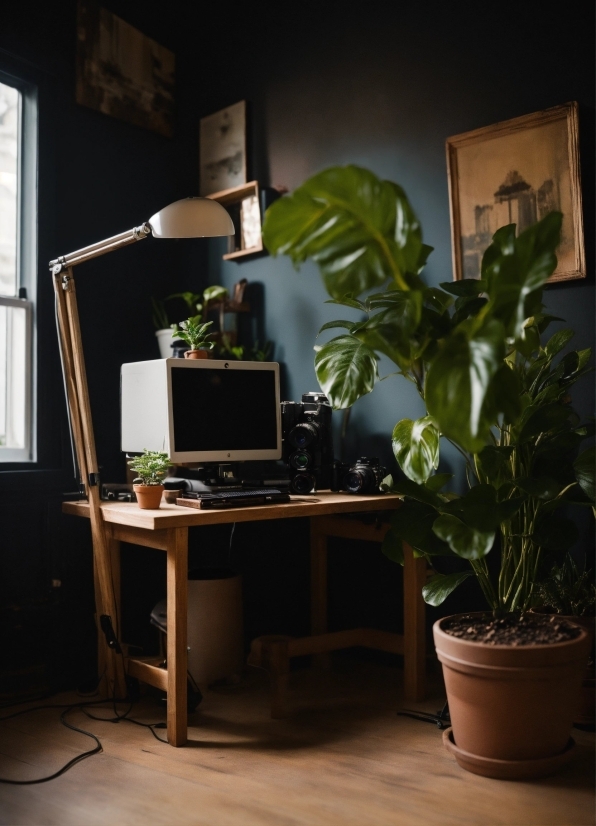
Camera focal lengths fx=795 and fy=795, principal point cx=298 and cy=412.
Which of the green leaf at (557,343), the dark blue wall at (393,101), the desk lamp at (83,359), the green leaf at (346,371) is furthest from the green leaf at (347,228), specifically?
the dark blue wall at (393,101)

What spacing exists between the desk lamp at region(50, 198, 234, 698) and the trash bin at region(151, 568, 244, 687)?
308mm

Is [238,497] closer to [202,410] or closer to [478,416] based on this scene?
[202,410]

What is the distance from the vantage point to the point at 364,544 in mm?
3395

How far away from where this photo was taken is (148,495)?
2617 mm

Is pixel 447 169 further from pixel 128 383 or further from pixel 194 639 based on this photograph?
pixel 194 639

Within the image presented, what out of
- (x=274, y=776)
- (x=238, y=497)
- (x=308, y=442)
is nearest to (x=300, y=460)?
(x=308, y=442)

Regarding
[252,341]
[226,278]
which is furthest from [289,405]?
[226,278]

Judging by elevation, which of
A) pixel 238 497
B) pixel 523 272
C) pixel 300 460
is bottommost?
pixel 238 497

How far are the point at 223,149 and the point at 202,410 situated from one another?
1.47 m

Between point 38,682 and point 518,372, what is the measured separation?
6.80 feet

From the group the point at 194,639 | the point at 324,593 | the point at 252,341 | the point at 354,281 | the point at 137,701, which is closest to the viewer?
the point at 354,281

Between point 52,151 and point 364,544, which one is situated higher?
point 52,151

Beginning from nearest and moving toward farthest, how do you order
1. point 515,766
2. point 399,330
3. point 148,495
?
point 399,330
point 515,766
point 148,495

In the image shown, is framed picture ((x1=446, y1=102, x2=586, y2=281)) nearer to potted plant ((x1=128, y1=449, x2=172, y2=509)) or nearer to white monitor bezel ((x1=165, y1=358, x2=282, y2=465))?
white monitor bezel ((x1=165, y1=358, x2=282, y2=465))
